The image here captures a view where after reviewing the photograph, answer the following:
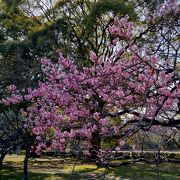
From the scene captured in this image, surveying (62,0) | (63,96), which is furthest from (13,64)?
(63,96)

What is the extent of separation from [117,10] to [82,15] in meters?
3.56

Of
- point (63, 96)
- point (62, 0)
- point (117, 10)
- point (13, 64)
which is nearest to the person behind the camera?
point (63, 96)

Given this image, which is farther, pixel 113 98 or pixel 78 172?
pixel 78 172

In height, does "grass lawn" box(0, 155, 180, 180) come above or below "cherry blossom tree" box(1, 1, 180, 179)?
below

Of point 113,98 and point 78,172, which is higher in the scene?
point 113,98

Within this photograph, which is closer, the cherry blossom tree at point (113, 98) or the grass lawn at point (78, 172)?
the cherry blossom tree at point (113, 98)

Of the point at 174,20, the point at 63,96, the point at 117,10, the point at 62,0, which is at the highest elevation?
the point at 62,0

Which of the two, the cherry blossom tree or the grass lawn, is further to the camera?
the grass lawn

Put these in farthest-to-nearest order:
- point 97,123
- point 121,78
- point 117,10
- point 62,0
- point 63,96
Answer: point 62,0
point 117,10
point 63,96
point 97,123
point 121,78

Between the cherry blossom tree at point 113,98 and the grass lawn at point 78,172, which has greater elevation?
the cherry blossom tree at point 113,98

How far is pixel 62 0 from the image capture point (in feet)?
55.9

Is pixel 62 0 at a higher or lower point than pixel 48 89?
higher

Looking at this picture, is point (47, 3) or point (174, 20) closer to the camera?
point (174, 20)

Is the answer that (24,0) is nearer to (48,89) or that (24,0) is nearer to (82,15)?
(82,15)
